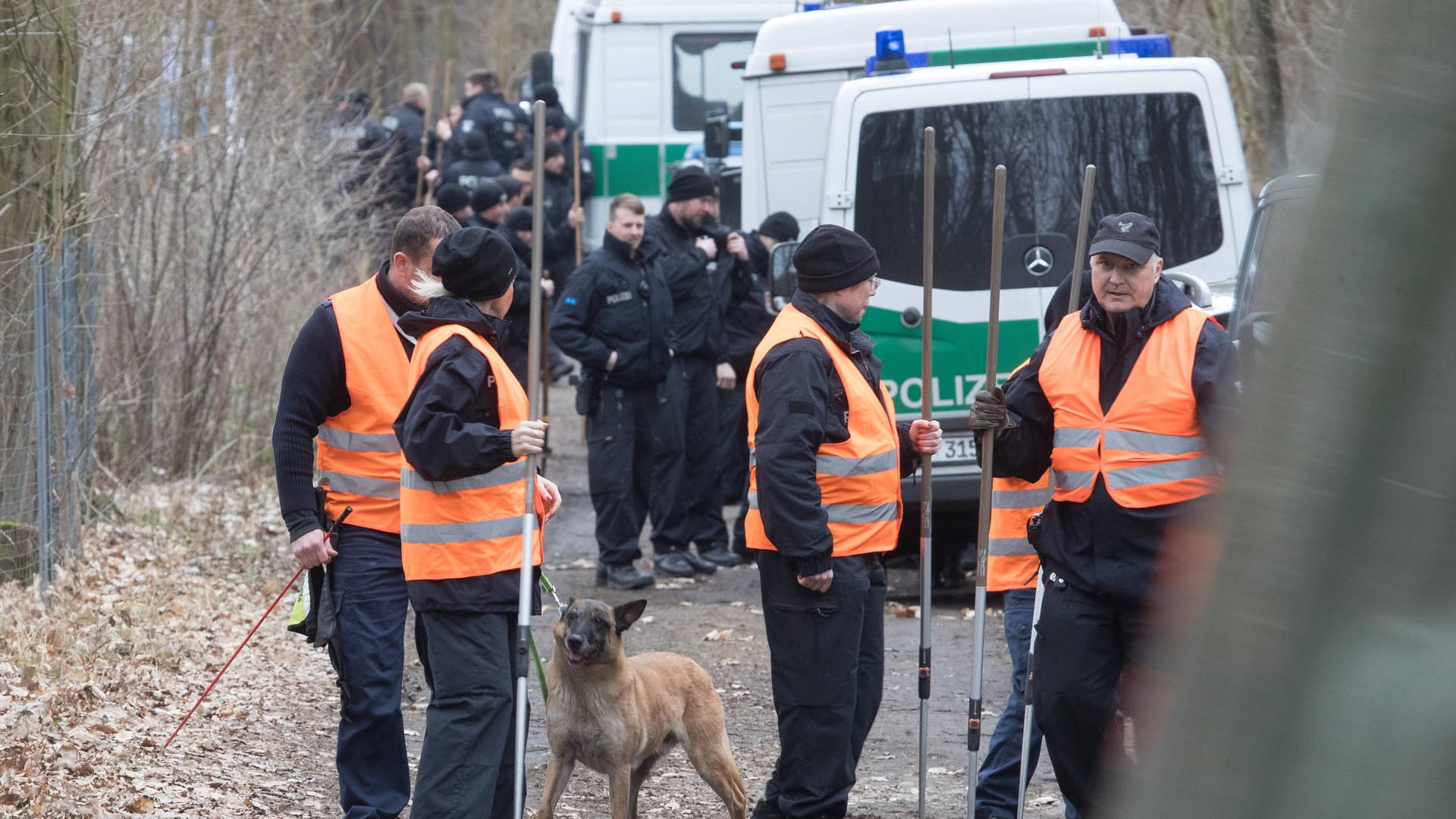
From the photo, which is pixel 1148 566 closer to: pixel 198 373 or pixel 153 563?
pixel 153 563

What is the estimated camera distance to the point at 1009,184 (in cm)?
855

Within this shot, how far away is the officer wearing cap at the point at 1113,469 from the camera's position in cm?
466

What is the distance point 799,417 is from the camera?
525 centimetres

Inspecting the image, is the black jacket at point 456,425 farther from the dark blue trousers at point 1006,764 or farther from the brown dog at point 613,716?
the dark blue trousers at point 1006,764

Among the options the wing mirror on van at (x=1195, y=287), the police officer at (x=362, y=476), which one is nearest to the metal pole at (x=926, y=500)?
the police officer at (x=362, y=476)

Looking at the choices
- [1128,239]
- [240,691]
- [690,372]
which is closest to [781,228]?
[690,372]

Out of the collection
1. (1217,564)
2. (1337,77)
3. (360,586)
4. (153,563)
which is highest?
(1337,77)

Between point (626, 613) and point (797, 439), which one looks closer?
point (797, 439)

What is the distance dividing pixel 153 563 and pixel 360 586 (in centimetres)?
468

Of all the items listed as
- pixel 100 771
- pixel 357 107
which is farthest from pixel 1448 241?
pixel 357 107

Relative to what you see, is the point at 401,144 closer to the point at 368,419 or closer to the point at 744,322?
the point at 744,322

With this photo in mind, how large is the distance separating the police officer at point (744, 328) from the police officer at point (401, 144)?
5649 millimetres

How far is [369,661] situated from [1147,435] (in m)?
2.45

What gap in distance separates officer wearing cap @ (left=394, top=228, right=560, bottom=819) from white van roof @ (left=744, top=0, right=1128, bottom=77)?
6.09 metres
